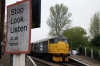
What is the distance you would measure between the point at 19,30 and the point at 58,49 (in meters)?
20.0

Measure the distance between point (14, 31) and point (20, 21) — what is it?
257 millimetres

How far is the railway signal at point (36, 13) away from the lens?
3870 mm

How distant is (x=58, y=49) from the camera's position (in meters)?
23.9

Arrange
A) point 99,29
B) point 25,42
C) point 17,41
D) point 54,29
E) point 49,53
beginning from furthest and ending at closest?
point 54,29 → point 99,29 → point 49,53 → point 17,41 → point 25,42

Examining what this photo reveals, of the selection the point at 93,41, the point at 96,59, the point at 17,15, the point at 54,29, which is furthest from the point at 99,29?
the point at 17,15

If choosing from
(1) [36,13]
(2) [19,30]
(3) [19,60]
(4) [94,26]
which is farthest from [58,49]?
(4) [94,26]

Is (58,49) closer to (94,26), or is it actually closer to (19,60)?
(19,60)

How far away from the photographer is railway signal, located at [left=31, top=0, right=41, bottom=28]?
152 inches

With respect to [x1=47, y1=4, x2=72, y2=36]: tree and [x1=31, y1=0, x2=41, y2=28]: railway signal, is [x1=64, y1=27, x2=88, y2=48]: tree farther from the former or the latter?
[x1=31, y1=0, x2=41, y2=28]: railway signal

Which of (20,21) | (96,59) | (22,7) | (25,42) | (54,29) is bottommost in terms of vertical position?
(96,59)

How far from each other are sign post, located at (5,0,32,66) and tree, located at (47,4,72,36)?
46252mm

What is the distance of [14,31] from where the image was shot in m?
4.21

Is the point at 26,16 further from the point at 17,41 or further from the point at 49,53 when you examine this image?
the point at 49,53

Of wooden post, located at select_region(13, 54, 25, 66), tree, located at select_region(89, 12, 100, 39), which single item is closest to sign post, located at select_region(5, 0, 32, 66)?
wooden post, located at select_region(13, 54, 25, 66)
